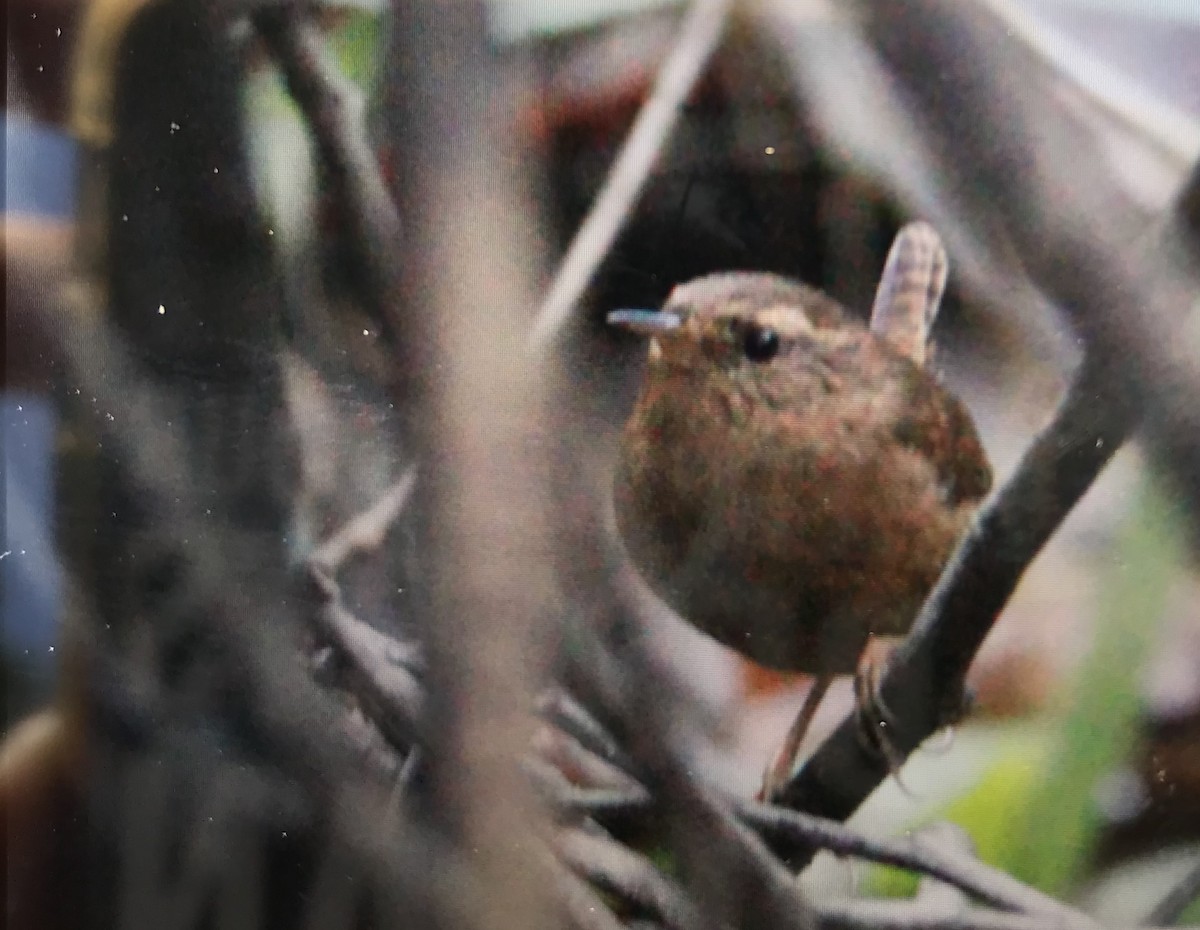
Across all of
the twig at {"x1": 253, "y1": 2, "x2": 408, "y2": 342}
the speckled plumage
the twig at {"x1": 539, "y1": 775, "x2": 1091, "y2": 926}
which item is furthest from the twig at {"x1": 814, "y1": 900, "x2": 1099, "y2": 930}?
the twig at {"x1": 253, "y1": 2, "x2": 408, "y2": 342}

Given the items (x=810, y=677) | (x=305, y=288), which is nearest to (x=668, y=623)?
(x=810, y=677)

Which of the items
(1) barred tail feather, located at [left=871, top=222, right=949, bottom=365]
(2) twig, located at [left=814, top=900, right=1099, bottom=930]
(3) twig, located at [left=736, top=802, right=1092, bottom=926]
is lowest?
(2) twig, located at [left=814, top=900, right=1099, bottom=930]

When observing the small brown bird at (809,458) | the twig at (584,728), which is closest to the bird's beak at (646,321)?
the small brown bird at (809,458)

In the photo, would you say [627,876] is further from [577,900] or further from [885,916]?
[885,916]

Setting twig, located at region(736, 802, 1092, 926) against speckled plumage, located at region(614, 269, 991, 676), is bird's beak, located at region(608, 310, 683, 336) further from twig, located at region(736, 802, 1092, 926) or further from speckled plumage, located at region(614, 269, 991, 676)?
twig, located at region(736, 802, 1092, 926)

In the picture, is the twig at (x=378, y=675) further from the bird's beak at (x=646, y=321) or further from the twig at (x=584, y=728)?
the bird's beak at (x=646, y=321)

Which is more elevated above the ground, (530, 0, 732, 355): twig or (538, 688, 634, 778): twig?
(530, 0, 732, 355): twig
